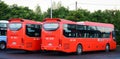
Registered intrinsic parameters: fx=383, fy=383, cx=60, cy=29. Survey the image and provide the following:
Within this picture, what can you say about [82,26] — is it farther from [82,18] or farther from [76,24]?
[82,18]

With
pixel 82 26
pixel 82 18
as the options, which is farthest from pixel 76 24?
pixel 82 18

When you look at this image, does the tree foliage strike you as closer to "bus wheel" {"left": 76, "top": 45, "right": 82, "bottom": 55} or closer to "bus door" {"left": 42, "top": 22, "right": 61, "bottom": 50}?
"bus wheel" {"left": 76, "top": 45, "right": 82, "bottom": 55}

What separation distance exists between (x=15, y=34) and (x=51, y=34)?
10.1ft

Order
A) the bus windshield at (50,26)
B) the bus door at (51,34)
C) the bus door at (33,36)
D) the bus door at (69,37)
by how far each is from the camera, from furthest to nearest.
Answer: the bus door at (33,36)
the bus door at (69,37)
the bus windshield at (50,26)
the bus door at (51,34)

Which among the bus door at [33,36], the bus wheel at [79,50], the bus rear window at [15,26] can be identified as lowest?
the bus wheel at [79,50]

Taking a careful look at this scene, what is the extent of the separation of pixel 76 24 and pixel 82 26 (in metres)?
1.07

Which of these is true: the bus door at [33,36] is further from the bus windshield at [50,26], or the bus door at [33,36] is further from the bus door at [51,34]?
the bus windshield at [50,26]

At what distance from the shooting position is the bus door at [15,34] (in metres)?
27.6

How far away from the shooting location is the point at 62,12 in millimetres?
51031

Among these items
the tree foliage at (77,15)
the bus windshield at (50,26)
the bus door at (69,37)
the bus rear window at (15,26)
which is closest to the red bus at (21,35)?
the bus rear window at (15,26)

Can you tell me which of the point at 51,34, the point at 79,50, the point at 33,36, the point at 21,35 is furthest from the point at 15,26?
the point at 79,50

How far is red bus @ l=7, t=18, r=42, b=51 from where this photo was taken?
27581mm

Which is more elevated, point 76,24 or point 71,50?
point 76,24

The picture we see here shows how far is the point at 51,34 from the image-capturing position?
2620 cm
